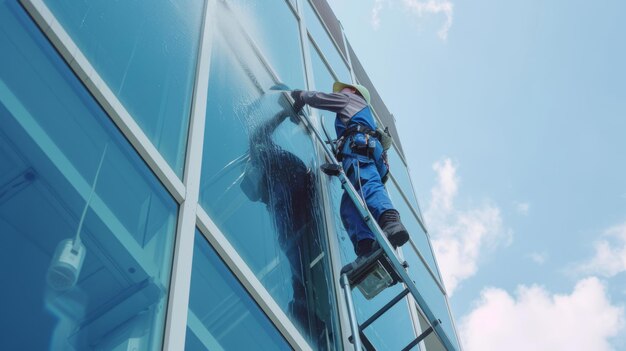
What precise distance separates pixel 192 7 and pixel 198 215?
157 centimetres

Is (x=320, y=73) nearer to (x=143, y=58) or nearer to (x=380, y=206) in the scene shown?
(x=380, y=206)

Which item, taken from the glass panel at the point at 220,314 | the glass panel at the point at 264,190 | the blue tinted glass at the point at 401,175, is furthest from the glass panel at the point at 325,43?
the glass panel at the point at 220,314

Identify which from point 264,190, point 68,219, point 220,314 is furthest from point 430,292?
point 68,219

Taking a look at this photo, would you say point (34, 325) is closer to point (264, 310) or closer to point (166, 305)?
point (166, 305)

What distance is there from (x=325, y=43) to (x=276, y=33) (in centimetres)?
232

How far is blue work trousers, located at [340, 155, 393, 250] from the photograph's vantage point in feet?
12.9

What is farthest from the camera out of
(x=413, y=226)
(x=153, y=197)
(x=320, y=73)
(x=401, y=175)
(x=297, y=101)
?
(x=401, y=175)

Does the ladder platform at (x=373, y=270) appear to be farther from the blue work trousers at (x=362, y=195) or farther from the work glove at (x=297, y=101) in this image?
the work glove at (x=297, y=101)

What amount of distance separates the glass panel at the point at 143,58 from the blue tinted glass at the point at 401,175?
17.4ft

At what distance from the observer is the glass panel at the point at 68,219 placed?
69.6 inches

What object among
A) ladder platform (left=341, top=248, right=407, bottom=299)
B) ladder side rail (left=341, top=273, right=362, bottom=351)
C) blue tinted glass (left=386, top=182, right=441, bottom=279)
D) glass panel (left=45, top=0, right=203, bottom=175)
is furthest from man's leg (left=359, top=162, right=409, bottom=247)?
blue tinted glass (left=386, top=182, right=441, bottom=279)

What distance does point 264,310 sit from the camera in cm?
282

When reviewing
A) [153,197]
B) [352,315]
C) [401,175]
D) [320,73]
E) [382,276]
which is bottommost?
[401,175]

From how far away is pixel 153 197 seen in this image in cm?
238
